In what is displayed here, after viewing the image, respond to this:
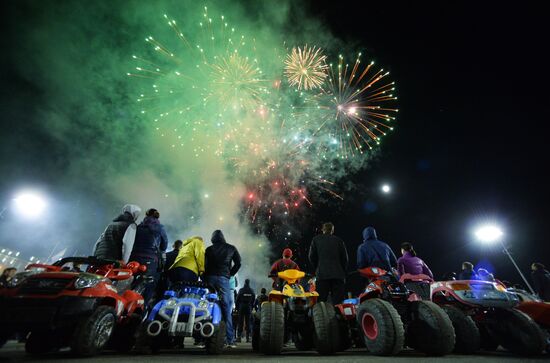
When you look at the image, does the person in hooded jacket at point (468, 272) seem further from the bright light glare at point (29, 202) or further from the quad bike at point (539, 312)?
the bright light glare at point (29, 202)

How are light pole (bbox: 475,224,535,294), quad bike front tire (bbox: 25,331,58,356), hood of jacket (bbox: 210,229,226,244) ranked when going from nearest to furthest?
quad bike front tire (bbox: 25,331,58,356) < hood of jacket (bbox: 210,229,226,244) < light pole (bbox: 475,224,535,294)

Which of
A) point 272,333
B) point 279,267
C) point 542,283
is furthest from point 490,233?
point 272,333

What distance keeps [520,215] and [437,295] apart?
24.9m

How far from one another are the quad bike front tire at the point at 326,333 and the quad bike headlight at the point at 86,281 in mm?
3379

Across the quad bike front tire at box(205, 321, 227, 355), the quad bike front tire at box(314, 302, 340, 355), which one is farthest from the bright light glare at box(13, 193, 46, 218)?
the quad bike front tire at box(314, 302, 340, 355)

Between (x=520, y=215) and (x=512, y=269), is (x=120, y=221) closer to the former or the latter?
(x=520, y=215)

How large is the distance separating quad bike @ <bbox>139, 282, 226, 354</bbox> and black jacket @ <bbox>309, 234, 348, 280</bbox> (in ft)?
7.86

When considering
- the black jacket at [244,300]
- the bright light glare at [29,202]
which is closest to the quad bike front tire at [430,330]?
the black jacket at [244,300]

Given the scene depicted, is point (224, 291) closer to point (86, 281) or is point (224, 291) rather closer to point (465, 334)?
point (86, 281)

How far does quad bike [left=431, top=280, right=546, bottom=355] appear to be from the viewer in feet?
13.0

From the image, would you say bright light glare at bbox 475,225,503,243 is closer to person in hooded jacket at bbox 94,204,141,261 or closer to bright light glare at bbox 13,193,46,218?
person in hooded jacket at bbox 94,204,141,261

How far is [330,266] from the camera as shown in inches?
215

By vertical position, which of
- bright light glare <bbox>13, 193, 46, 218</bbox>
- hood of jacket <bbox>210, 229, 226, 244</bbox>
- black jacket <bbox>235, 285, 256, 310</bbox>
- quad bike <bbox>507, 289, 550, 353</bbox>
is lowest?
quad bike <bbox>507, 289, 550, 353</bbox>

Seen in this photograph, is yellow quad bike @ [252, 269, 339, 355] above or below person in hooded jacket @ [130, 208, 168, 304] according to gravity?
below
